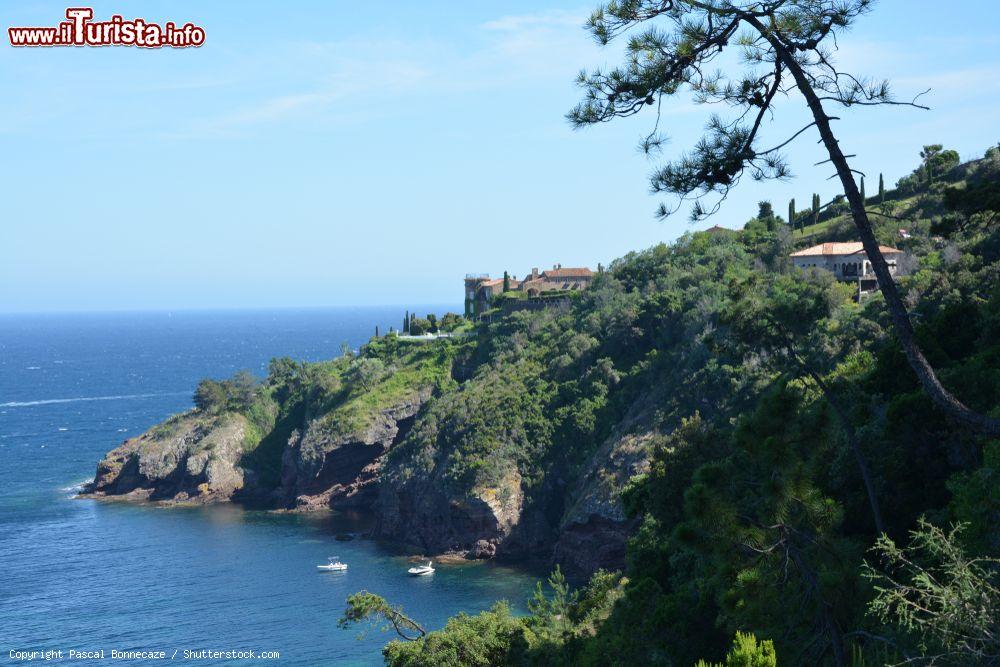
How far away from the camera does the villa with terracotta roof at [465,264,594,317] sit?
108 m

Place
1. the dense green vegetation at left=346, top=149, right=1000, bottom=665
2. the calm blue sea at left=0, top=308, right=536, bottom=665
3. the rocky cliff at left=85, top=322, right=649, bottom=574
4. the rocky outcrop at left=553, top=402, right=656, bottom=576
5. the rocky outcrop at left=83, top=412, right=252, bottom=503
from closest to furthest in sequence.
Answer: the dense green vegetation at left=346, top=149, right=1000, bottom=665
the calm blue sea at left=0, top=308, right=536, bottom=665
the rocky outcrop at left=553, top=402, right=656, bottom=576
the rocky cliff at left=85, top=322, right=649, bottom=574
the rocky outcrop at left=83, top=412, right=252, bottom=503

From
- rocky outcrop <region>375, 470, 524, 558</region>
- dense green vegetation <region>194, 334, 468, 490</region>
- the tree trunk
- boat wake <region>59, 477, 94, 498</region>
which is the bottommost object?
boat wake <region>59, 477, 94, 498</region>

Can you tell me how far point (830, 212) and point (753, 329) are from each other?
6796 cm

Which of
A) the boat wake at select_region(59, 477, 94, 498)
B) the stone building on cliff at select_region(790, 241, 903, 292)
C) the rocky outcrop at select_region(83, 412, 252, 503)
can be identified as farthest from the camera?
the boat wake at select_region(59, 477, 94, 498)

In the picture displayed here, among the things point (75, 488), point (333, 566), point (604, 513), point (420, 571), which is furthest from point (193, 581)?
point (75, 488)

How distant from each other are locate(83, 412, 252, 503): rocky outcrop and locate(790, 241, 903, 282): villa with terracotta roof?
178 feet

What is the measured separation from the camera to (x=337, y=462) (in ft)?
274

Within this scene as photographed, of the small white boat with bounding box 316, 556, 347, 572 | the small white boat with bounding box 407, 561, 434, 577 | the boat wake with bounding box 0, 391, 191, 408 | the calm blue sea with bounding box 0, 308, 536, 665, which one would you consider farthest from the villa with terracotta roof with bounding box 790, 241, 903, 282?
the boat wake with bounding box 0, 391, 191, 408

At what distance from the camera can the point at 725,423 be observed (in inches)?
2013

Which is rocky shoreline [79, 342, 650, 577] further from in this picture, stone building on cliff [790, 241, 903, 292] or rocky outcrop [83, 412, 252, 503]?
stone building on cliff [790, 241, 903, 292]

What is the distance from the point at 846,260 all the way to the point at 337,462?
46.0m

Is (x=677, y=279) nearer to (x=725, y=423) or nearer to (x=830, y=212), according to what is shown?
(x=830, y=212)

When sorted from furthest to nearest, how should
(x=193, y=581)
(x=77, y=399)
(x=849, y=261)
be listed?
1. (x=77, y=399)
2. (x=849, y=261)
3. (x=193, y=581)

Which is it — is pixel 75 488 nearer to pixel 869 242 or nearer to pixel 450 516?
pixel 450 516
